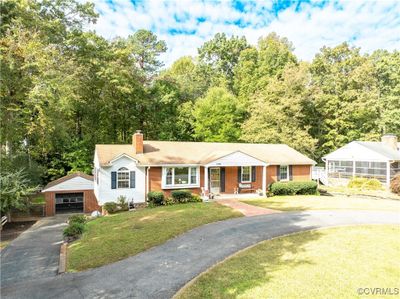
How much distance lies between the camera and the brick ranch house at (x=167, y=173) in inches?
775

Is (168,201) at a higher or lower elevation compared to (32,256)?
higher

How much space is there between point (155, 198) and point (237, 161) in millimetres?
7108

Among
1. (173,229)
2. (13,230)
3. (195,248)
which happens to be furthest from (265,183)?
(13,230)

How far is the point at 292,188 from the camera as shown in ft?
77.0

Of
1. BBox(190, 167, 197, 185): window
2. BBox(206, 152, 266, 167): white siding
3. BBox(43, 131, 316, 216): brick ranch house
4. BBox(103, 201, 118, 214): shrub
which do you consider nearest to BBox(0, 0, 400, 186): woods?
BBox(43, 131, 316, 216): brick ranch house

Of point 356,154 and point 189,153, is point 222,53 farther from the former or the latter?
point 189,153

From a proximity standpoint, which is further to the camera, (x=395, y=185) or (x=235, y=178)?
(x=395, y=185)

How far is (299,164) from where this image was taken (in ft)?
82.7

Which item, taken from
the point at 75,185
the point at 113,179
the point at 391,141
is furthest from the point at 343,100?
the point at 75,185

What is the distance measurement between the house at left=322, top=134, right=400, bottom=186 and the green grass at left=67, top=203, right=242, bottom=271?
20.0 m

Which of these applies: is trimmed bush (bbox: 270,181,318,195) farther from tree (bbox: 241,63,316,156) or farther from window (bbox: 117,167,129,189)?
window (bbox: 117,167,129,189)

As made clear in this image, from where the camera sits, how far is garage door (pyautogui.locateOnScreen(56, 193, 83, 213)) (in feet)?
74.2

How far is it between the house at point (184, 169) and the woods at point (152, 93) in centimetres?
659

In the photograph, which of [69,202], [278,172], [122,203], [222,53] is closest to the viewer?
[122,203]
